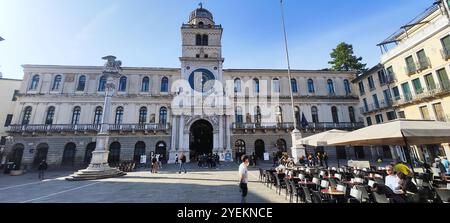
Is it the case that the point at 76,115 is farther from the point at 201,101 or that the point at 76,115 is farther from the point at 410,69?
the point at 410,69

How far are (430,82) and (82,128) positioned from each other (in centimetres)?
3969

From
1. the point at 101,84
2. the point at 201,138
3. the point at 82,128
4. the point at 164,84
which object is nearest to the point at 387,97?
the point at 201,138

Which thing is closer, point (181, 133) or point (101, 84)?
point (181, 133)

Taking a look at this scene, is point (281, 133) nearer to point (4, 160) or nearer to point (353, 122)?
point (353, 122)

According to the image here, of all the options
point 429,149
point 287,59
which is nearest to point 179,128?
point 287,59

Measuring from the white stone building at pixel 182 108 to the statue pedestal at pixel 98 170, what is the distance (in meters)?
10.3

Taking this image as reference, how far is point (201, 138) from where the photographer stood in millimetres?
27688

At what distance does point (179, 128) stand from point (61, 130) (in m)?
14.9

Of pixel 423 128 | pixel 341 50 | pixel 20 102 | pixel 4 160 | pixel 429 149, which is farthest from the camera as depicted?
pixel 341 50

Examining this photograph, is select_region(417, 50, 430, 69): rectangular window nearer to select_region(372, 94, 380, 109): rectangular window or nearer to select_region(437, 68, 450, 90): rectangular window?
select_region(437, 68, 450, 90): rectangular window

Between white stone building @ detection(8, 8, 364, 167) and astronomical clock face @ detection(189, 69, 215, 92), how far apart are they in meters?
0.14

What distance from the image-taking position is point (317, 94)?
1166 inches

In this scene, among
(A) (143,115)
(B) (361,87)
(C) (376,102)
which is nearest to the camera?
(C) (376,102)

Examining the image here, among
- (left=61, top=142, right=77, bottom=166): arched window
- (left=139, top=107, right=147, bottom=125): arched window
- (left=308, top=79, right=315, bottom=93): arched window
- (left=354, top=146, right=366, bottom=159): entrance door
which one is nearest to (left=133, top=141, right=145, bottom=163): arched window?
(left=139, top=107, right=147, bottom=125): arched window
